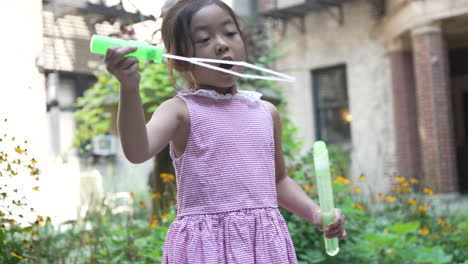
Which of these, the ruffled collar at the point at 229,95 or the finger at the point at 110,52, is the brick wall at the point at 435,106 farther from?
the finger at the point at 110,52

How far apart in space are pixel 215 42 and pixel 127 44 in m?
0.32

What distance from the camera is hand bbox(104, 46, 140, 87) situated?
1114 mm

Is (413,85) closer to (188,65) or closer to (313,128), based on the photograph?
(313,128)

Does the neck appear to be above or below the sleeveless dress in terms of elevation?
above

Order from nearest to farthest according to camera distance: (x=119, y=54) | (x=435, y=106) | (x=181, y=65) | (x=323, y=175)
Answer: (x=119, y=54), (x=323, y=175), (x=181, y=65), (x=435, y=106)

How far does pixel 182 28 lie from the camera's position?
4.84 ft

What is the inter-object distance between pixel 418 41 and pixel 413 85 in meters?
1.30

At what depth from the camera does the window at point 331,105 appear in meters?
10.9

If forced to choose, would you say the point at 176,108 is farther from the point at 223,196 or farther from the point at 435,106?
the point at 435,106

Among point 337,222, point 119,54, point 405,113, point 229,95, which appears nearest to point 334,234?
point 337,222

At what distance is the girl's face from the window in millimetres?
9440

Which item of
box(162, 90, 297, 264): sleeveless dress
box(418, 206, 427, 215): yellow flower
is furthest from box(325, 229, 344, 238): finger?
box(418, 206, 427, 215): yellow flower

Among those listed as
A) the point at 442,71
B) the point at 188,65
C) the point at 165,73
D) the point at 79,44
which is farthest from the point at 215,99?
the point at 442,71

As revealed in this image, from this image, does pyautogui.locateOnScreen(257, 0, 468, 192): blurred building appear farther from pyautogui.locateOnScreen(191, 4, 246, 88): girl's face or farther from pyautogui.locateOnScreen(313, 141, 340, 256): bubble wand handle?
pyautogui.locateOnScreen(313, 141, 340, 256): bubble wand handle
